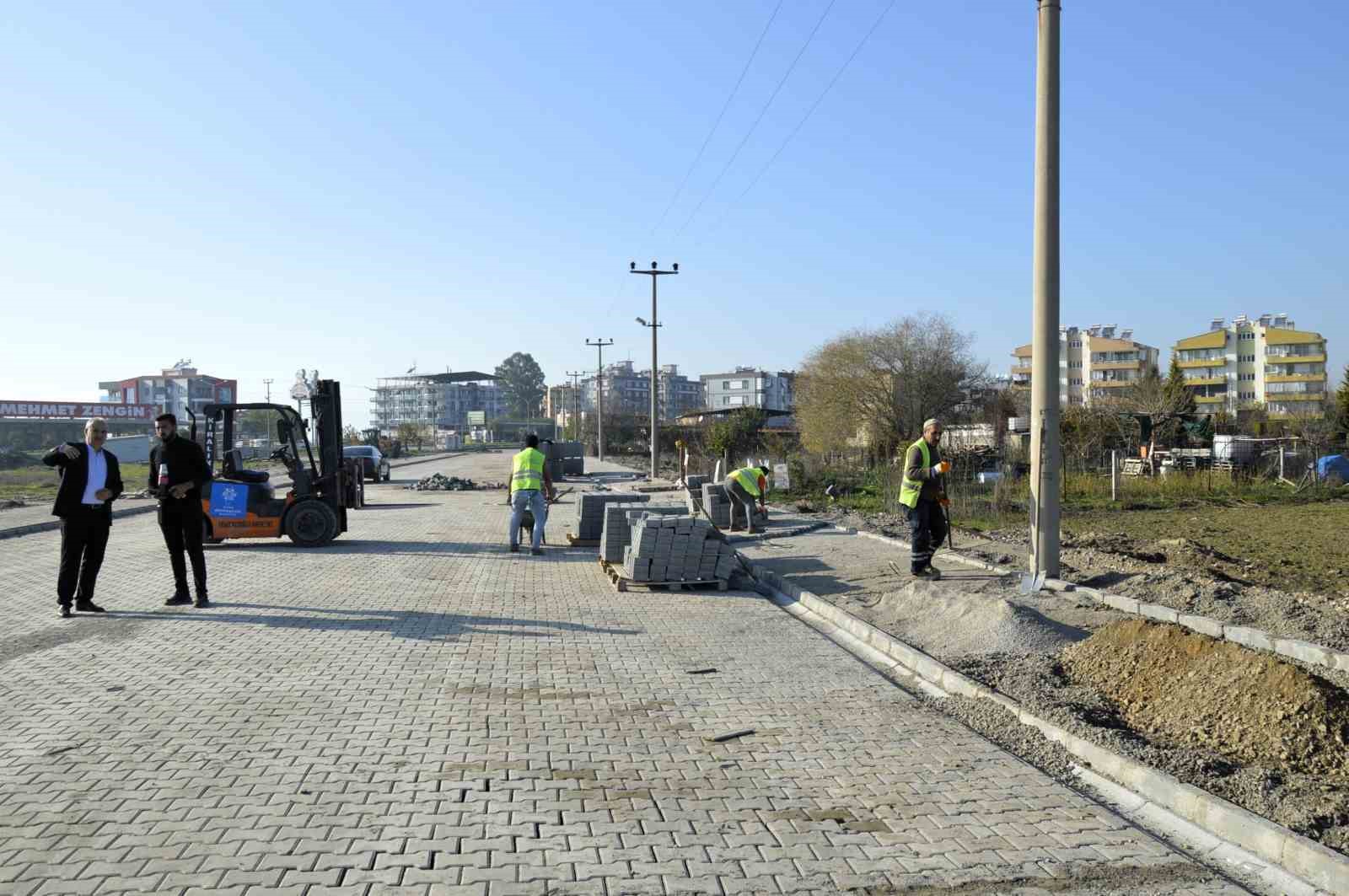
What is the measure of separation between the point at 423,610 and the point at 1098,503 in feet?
57.3

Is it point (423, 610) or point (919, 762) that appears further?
point (423, 610)

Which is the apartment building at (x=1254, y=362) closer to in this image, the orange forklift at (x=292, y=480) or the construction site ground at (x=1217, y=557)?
the construction site ground at (x=1217, y=557)

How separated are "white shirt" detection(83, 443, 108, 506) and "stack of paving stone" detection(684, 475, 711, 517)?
9.88 m

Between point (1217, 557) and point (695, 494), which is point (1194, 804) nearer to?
point (1217, 557)

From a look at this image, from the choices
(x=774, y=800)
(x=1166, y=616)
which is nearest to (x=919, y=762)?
(x=774, y=800)

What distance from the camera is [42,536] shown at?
778 inches

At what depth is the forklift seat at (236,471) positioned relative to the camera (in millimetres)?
15891

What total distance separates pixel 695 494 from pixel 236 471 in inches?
361

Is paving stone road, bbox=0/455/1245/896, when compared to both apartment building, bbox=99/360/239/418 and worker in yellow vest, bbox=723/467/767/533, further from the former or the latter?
apartment building, bbox=99/360/239/418

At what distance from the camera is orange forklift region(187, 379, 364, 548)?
1566 centimetres

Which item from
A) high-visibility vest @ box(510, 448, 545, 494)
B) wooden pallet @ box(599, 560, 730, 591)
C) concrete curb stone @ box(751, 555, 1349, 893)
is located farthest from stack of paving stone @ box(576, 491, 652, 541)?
concrete curb stone @ box(751, 555, 1349, 893)

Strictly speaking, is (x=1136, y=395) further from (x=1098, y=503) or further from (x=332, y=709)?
(x=332, y=709)

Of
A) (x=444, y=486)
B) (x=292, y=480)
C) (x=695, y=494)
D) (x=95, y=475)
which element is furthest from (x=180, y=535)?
(x=444, y=486)

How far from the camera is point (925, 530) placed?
A: 11945mm
